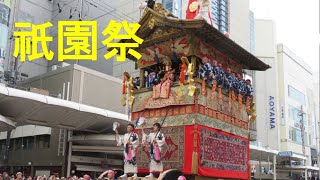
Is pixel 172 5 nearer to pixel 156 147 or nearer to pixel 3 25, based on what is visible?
pixel 3 25

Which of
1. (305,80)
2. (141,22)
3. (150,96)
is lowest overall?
(150,96)

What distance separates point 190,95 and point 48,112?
30.0 feet

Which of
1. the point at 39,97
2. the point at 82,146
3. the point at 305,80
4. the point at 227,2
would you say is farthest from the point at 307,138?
the point at 39,97

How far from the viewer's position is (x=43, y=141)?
88.5ft

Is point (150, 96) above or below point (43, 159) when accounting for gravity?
above

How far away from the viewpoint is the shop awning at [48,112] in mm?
15594

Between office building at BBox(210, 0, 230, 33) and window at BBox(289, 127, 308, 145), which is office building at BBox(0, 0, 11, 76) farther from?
window at BBox(289, 127, 308, 145)

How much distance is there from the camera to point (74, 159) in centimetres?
2444

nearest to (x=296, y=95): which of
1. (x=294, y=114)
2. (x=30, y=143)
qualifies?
(x=294, y=114)

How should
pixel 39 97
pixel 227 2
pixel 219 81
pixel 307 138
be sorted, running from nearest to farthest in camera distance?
1. pixel 219 81
2. pixel 39 97
3. pixel 227 2
4. pixel 307 138

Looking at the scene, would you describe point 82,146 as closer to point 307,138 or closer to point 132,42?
point 132,42

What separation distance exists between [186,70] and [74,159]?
52.1 feet

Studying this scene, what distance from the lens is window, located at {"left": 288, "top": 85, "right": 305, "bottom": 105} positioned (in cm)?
4852

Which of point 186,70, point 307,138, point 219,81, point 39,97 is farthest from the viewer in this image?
point 307,138
